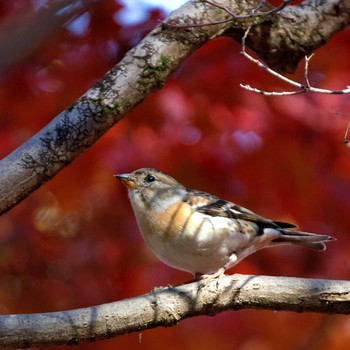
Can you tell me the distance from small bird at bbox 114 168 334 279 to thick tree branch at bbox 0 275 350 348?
2.29ft

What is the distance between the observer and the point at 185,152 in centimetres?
486

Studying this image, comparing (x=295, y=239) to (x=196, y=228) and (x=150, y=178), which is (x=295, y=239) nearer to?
(x=196, y=228)

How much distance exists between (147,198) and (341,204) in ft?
4.82

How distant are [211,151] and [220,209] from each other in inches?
30.2

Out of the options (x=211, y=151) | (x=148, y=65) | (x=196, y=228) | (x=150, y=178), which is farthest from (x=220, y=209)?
(x=148, y=65)

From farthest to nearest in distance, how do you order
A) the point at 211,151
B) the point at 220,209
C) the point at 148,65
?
the point at 211,151
the point at 220,209
the point at 148,65

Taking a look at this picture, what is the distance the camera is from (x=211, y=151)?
484 centimetres

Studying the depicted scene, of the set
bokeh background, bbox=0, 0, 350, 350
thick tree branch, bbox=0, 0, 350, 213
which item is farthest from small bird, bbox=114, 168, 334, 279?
thick tree branch, bbox=0, 0, 350, 213

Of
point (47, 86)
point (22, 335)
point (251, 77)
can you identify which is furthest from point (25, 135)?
point (22, 335)

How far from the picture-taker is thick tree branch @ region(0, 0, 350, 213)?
3.00 metres

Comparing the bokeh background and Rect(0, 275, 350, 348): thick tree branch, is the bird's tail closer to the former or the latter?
the bokeh background

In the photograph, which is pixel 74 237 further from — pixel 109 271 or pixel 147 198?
pixel 147 198

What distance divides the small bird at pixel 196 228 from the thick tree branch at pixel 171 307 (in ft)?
2.29

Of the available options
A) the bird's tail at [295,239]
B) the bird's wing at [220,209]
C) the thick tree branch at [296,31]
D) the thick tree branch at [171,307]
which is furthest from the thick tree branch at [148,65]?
the bird's tail at [295,239]
